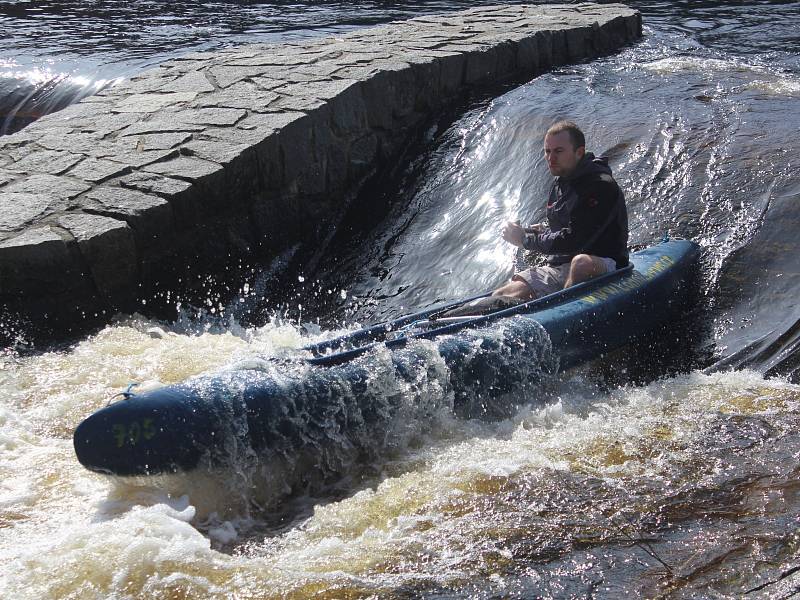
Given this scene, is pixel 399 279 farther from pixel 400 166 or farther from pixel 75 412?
pixel 75 412

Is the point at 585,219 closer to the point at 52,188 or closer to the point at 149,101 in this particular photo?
the point at 52,188

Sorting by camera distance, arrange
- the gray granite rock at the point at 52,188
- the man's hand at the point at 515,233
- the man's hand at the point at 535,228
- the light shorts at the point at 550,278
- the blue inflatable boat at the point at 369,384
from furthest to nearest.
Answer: the gray granite rock at the point at 52,188
the man's hand at the point at 535,228
the man's hand at the point at 515,233
the light shorts at the point at 550,278
the blue inflatable boat at the point at 369,384

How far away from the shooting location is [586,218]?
505 centimetres

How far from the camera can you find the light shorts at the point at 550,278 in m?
5.17

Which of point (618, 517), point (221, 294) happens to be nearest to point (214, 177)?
point (221, 294)

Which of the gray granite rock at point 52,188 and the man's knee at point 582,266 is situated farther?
the gray granite rock at point 52,188

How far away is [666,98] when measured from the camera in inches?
306

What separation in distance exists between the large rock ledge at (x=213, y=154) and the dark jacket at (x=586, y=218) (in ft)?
6.82

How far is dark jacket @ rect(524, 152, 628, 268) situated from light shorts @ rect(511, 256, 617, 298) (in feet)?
0.13

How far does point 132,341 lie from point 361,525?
87.4 inches

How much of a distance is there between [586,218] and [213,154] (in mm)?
2526

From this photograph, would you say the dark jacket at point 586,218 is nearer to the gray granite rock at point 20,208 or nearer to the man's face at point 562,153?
the man's face at point 562,153

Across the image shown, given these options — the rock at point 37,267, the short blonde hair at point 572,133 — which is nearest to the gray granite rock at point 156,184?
the rock at point 37,267

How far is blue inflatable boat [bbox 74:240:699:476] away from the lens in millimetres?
3643
